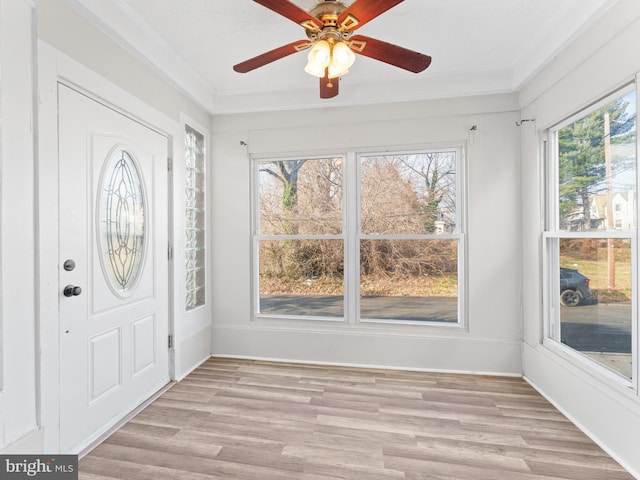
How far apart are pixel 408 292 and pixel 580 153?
5.80 ft

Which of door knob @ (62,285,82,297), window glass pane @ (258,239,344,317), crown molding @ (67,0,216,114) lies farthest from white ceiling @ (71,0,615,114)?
door knob @ (62,285,82,297)

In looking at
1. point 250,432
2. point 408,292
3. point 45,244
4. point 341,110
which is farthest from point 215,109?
point 250,432

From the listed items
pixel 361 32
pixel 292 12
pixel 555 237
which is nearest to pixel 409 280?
pixel 555 237

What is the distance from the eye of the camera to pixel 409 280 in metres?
3.21

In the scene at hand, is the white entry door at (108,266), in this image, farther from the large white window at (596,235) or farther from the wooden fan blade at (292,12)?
the large white window at (596,235)

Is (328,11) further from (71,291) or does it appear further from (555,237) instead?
(555,237)

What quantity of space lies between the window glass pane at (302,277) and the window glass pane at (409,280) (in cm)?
28

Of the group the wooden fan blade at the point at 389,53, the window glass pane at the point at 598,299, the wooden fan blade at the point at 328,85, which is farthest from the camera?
the window glass pane at the point at 598,299

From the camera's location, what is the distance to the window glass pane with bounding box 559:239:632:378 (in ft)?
6.39

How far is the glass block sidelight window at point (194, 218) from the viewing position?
3.10m

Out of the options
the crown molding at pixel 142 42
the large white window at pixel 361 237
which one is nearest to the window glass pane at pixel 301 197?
the large white window at pixel 361 237

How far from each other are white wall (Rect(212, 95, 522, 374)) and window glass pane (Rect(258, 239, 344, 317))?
16 cm

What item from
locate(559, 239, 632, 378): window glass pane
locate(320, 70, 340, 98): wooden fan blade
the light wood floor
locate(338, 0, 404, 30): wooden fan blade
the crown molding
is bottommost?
the light wood floor

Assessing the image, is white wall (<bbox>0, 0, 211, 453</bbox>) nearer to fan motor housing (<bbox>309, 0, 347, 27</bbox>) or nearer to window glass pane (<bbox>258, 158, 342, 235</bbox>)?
fan motor housing (<bbox>309, 0, 347, 27</bbox>)
